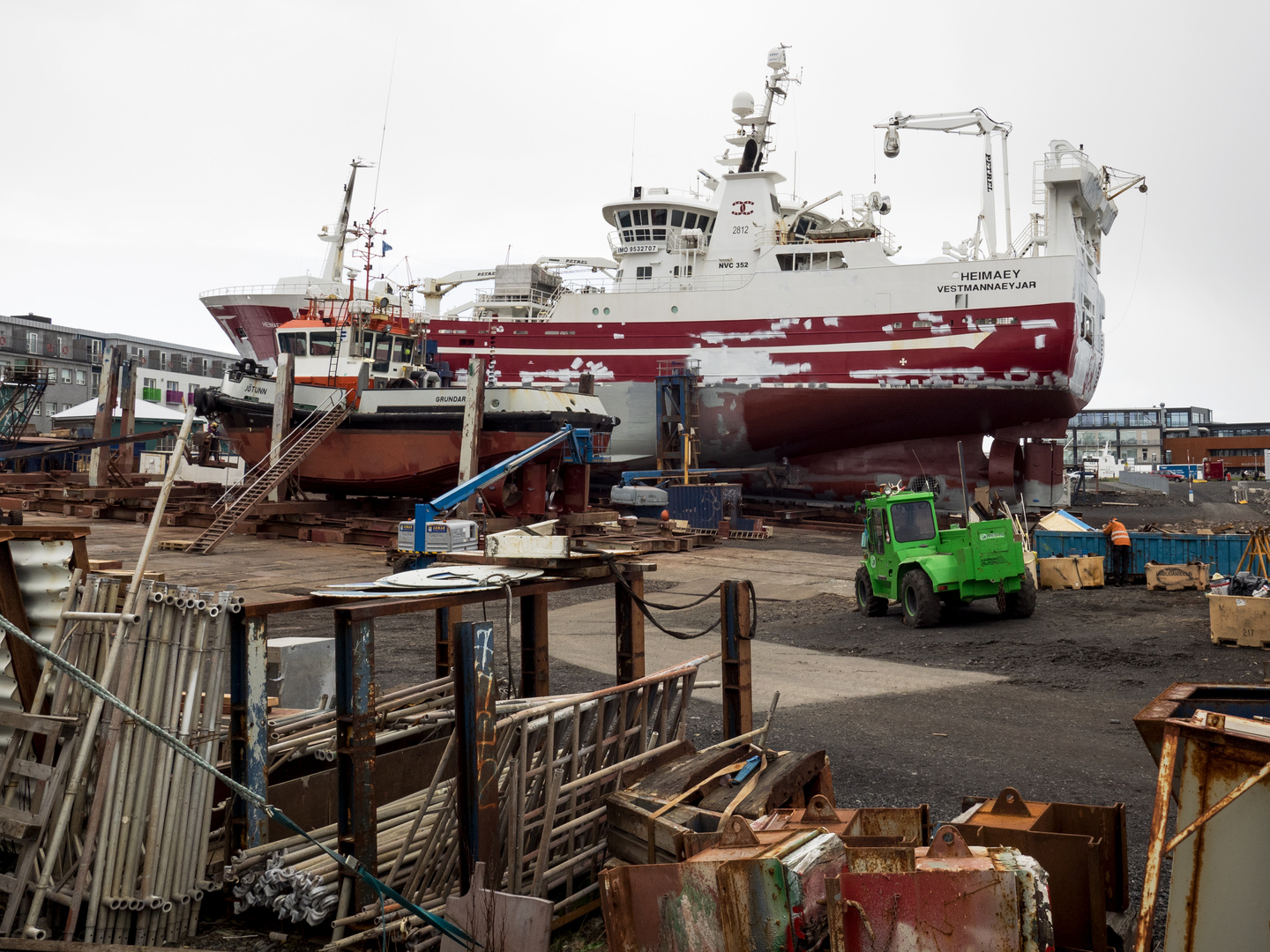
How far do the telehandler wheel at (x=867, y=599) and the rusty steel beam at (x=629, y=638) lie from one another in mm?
7967

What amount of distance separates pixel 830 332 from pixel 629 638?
2191 centimetres

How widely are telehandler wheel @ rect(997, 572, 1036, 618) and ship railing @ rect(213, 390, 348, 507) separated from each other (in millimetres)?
Result: 14523

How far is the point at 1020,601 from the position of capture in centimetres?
1279

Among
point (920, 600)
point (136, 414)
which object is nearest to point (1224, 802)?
point (920, 600)

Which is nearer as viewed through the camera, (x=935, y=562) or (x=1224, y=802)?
(x=1224, y=802)

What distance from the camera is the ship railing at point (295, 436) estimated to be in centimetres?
2089

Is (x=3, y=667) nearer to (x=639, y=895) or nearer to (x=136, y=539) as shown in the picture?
(x=639, y=895)

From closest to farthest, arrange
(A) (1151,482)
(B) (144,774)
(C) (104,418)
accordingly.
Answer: (B) (144,774) → (C) (104,418) → (A) (1151,482)

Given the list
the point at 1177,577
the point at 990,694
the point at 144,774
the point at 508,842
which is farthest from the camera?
the point at 1177,577

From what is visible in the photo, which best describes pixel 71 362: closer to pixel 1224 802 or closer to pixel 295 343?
pixel 295 343

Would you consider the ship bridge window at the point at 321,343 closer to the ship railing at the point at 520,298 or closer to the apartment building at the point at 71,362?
the ship railing at the point at 520,298

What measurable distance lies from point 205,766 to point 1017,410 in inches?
1010

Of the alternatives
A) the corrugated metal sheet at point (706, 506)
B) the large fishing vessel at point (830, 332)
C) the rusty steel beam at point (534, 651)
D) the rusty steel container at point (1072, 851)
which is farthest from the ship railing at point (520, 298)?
the rusty steel container at point (1072, 851)

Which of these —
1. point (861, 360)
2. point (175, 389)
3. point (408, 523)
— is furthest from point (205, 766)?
point (175, 389)
